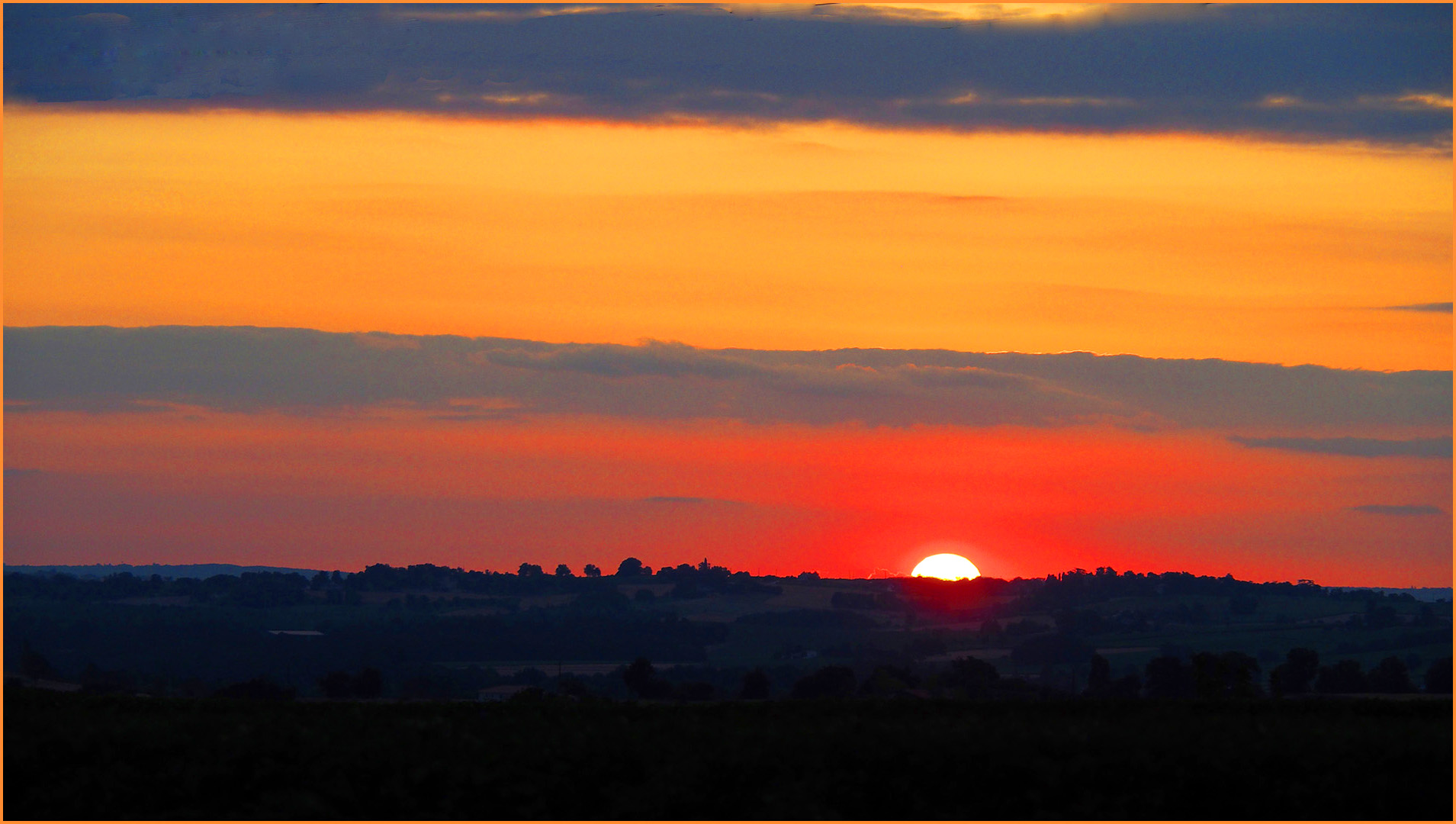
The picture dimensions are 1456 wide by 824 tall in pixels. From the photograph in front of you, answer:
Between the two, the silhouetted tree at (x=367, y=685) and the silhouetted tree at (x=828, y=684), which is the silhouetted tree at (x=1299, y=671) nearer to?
the silhouetted tree at (x=828, y=684)

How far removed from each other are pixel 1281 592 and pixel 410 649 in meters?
109

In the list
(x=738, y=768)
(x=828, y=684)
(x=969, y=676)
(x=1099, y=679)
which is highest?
(x=1099, y=679)

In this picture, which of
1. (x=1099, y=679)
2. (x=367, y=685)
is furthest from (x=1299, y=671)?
(x=367, y=685)

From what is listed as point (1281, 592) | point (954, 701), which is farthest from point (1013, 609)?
point (954, 701)

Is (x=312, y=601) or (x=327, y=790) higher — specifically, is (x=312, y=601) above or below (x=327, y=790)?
above

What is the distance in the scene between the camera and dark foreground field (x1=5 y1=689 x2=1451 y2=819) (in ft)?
94.2

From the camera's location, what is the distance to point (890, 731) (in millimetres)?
30391

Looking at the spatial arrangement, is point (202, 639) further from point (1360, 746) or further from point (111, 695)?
point (1360, 746)

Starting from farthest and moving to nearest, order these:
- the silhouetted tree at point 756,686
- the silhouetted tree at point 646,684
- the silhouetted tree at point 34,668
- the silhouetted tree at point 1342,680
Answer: the silhouetted tree at point 756,686
the silhouetted tree at point 1342,680
the silhouetted tree at point 646,684
the silhouetted tree at point 34,668

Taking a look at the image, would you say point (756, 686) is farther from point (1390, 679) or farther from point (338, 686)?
point (1390, 679)

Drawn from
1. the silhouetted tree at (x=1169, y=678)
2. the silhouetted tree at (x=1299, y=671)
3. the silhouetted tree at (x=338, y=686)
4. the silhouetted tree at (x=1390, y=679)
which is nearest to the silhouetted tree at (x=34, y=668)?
the silhouetted tree at (x=338, y=686)

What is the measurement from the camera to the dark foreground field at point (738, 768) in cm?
2870

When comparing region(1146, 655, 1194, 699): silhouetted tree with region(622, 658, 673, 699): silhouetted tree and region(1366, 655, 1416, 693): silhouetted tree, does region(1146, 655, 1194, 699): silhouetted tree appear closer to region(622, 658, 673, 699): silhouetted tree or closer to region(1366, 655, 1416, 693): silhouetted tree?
region(1366, 655, 1416, 693): silhouetted tree

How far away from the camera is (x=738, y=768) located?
29562mm
